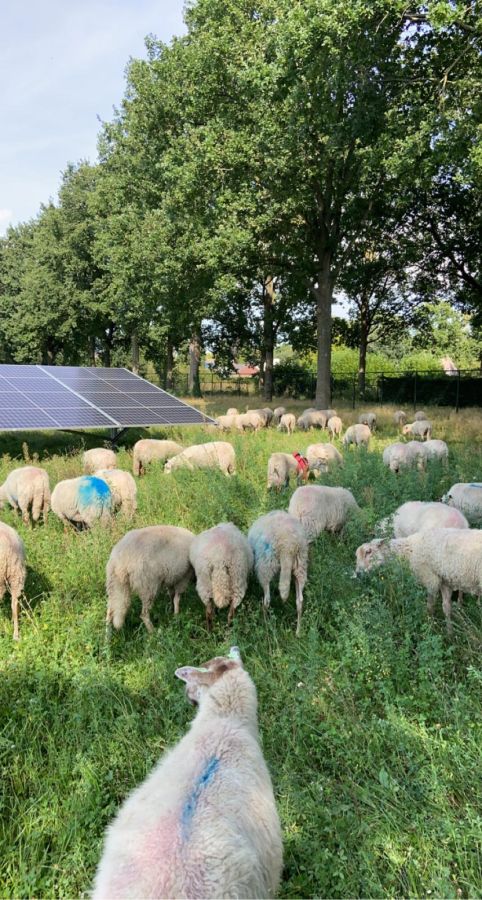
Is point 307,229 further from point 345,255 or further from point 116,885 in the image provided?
point 116,885

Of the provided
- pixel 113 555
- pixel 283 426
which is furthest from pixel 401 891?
pixel 283 426

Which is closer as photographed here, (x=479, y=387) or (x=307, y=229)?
(x=307, y=229)

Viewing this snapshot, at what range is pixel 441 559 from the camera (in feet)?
17.0

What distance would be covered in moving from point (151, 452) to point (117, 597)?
7971mm

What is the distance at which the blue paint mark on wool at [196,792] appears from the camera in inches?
75.9

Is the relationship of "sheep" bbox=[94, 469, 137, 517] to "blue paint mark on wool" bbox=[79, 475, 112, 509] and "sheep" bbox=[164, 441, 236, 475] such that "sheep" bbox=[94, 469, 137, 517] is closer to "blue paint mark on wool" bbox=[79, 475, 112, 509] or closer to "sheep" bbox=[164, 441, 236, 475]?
"blue paint mark on wool" bbox=[79, 475, 112, 509]

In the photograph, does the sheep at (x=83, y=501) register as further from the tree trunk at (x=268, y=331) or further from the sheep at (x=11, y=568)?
the tree trunk at (x=268, y=331)

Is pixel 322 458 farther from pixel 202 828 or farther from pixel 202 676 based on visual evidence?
pixel 202 828

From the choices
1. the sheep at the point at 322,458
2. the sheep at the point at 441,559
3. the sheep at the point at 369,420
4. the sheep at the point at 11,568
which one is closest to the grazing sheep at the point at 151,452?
the sheep at the point at 322,458

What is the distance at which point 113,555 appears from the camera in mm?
5457

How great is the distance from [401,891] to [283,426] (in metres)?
16.8

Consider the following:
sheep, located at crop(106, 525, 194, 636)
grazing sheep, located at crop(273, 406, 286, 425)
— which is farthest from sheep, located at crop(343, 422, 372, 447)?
sheep, located at crop(106, 525, 194, 636)

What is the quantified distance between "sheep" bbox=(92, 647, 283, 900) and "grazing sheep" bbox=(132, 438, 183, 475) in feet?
33.9

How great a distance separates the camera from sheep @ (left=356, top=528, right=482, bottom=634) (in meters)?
4.94
